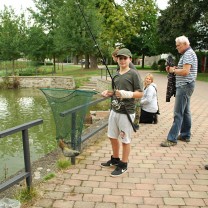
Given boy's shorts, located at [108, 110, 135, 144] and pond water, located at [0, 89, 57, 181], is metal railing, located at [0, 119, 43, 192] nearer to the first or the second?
boy's shorts, located at [108, 110, 135, 144]

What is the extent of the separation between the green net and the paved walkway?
0.46m

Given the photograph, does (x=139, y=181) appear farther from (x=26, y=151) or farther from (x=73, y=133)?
(x=26, y=151)

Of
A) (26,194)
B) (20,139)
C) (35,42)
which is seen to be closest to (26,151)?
(26,194)

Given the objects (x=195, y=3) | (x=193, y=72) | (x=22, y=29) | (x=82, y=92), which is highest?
(x=195, y=3)

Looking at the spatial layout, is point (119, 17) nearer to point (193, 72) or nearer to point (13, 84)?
point (13, 84)

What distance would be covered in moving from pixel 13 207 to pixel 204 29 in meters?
27.3

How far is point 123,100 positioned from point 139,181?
43.0 inches

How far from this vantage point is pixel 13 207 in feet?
9.41

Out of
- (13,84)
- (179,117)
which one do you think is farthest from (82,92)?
(13,84)

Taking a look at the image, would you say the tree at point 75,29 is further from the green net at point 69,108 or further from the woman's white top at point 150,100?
the green net at point 69,108

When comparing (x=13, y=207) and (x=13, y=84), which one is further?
(x=13, y=84)

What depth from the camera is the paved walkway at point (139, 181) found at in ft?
10.7

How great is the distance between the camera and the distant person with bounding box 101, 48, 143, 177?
3.66m

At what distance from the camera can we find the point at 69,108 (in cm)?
426
